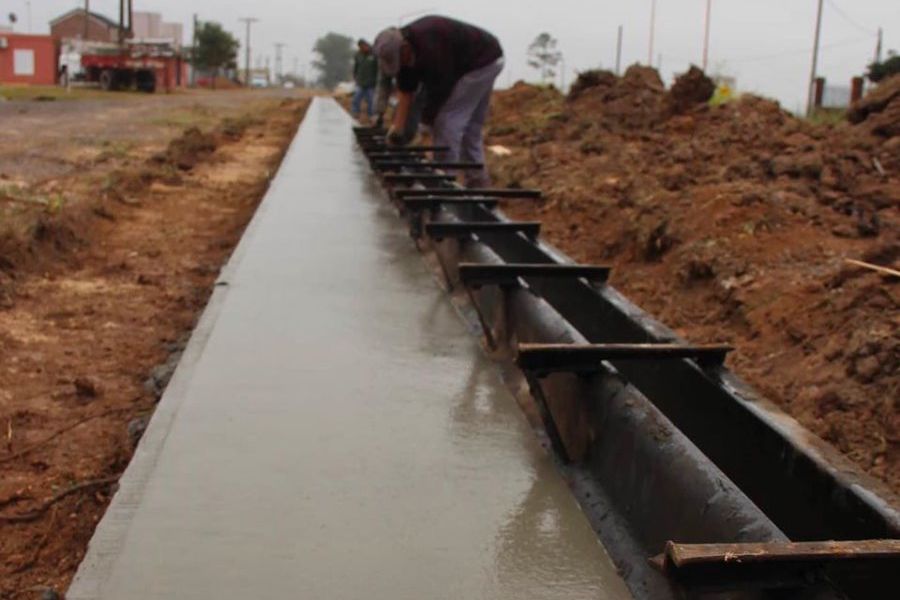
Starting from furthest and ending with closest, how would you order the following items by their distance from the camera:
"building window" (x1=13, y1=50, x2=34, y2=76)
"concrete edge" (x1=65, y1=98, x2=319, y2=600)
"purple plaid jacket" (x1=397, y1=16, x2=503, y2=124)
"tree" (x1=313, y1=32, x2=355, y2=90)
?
1. "tree" (x1=313, y1=32, x2=355, y2=90)
2. "building window" (x1=13, y1=50, x2=34, y2=76)
3. "purple plaid jacket" (x1=397, y1=16, x2=503, y2=124)
4. "concrete edge" (x1=65, y1=98, x2=319, y2=600)

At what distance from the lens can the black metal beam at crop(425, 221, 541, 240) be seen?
4750 millimetres

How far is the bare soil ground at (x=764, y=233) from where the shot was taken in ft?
12.5

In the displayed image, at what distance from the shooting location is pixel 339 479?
2.58m

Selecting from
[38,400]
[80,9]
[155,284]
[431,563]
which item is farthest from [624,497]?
[80,9]

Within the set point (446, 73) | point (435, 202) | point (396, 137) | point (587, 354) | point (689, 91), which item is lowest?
point (587, 354)

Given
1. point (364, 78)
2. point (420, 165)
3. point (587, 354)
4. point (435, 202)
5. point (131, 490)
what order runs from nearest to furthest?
1. point (131, 490)
2. point (587, 354)
3. point (435, 202)
4. point (420, 165)
5. point (364, 78)

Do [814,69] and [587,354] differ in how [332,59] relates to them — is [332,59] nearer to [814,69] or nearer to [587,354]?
[814,69]

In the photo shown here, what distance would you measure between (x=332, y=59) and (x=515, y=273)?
471ft

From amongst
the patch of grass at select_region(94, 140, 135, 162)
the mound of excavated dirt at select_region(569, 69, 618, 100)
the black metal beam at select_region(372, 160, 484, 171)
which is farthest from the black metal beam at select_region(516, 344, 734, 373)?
the mound of excavated dirt at select_region(569, 69, 618, 100)

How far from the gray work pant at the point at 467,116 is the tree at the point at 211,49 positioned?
2721 inches

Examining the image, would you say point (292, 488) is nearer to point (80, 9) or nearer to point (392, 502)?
point (392, 502)

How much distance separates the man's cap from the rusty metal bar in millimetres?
6064

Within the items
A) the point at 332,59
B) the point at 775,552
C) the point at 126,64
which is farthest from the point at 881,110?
the point at 332,59

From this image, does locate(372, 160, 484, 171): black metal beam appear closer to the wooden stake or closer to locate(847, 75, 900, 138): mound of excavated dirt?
locate(847, 75, 900, 138): mound of excavated dirt
